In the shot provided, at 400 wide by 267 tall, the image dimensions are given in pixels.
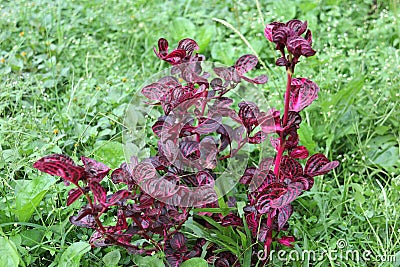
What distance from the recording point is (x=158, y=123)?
1.75 metres

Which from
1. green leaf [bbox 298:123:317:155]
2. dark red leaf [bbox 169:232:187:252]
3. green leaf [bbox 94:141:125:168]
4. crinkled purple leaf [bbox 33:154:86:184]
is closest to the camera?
crinkled purple leaf [bbox 33:154:86:184]

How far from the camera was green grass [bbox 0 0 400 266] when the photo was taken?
1.99 metres

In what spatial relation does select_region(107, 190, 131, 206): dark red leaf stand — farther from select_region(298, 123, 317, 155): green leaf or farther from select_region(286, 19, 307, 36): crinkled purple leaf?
select_region(298, 123, 317, 155): green leaf

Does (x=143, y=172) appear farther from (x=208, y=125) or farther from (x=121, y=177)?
(x=208, y=125)

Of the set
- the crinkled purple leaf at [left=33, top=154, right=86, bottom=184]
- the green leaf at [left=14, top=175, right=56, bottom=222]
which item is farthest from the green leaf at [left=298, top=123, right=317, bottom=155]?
the crinkled purple leaf at [left=33, top=154, right=86, bottom=184]

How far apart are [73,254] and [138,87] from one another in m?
1.15

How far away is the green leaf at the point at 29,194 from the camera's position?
189 cm

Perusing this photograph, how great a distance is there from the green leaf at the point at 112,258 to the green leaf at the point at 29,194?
0.31m

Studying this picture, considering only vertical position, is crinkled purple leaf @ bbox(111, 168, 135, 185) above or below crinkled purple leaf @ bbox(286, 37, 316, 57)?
below

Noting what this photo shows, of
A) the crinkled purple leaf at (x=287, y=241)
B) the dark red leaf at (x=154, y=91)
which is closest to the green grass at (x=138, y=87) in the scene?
the crinkled purple leaf at (x=287, y=241)

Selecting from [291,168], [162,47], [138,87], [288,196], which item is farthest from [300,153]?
[138,87]

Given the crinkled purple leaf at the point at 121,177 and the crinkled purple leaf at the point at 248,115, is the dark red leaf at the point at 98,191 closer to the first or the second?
the crinkled purple leaf at the point at 121,177

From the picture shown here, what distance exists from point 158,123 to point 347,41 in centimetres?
167

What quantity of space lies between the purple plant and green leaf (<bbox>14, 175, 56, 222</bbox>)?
0.92ft
